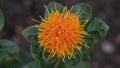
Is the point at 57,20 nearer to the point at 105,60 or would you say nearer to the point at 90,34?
the point at 90,34

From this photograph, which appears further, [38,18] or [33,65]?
[38,18]

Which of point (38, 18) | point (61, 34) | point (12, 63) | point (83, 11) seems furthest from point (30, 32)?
point (38, 18)

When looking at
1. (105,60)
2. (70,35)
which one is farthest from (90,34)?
(105,60)

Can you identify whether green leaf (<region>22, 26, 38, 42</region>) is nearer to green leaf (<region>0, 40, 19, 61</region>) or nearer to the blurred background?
green leaf (<region>0, 40, 19, 61</region>)

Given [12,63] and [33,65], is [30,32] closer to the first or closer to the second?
[33,65]

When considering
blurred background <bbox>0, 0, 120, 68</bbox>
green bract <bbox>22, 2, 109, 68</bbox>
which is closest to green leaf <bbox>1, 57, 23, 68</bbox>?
green bract <bbox>22, 2, 109, 68</bbox>

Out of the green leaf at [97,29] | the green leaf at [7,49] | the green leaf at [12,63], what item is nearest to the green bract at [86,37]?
the green leaf at [97,29]

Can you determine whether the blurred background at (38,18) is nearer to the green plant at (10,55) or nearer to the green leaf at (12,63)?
the green plant at (10,55)
